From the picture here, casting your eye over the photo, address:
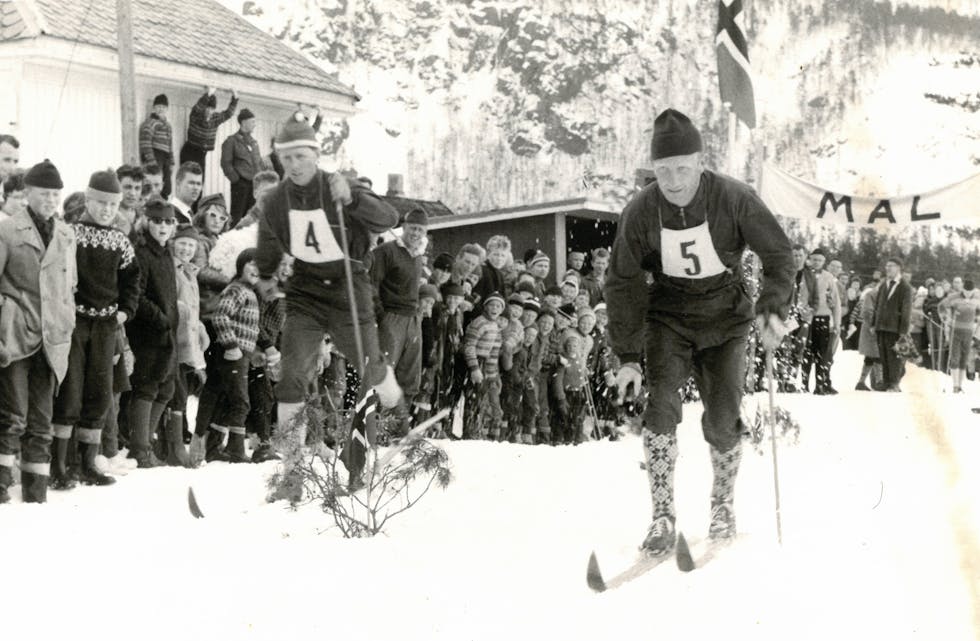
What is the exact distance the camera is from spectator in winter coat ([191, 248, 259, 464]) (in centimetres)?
897

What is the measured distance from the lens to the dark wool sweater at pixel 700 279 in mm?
5371

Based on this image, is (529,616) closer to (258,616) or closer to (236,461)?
(258,616)

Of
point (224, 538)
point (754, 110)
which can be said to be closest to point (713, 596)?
point (224, 538)

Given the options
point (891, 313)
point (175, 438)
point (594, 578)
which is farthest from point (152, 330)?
point (891, 313)

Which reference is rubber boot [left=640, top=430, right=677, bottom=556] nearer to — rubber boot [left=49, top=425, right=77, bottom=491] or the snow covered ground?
the snow covered ground

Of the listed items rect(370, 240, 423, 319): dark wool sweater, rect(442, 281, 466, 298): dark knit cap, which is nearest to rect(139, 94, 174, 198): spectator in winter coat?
rect(442, 281, 466, 298): dark knit cap

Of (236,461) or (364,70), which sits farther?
(364,70)

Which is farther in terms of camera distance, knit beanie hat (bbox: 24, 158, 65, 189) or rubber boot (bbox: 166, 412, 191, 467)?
rubber boot (bbox: 166, 412, 191, 467)

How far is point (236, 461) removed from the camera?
9023 mm

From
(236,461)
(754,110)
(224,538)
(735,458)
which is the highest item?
(754,110)

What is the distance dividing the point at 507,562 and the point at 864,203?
42.4 ft

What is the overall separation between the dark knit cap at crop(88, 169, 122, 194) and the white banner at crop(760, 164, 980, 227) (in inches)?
413

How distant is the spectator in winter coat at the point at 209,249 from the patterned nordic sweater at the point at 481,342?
89.7 inches

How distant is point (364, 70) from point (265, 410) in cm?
9273
